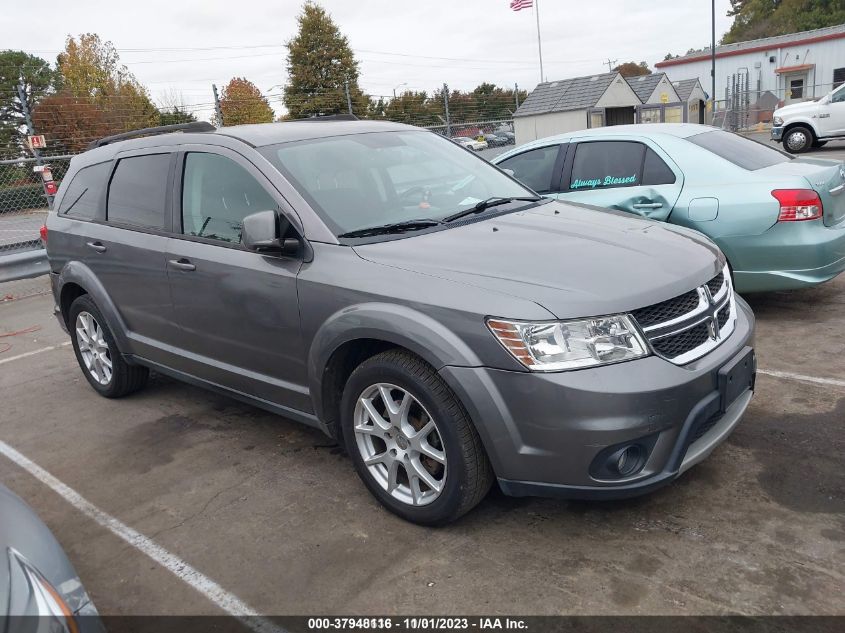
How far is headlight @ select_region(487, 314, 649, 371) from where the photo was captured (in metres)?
2.67

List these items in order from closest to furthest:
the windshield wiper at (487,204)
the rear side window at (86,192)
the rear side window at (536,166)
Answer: the windshield wiper at (487,204) → the rear side window at (86,192) → the rear side window at (536,166)

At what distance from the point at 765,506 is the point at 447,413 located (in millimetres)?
1466

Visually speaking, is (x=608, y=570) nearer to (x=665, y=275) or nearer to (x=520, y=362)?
(x=520, y=362)

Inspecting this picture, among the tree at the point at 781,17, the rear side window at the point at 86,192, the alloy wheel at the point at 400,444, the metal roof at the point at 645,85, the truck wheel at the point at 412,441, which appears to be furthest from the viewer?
the tree at the point at 781,17

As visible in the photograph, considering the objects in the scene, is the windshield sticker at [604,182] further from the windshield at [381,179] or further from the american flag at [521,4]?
the american flag at [521,4]

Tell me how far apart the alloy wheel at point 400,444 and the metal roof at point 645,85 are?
27.4 meters

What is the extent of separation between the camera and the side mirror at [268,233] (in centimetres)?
329

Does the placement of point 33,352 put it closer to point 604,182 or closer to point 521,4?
point 604,182

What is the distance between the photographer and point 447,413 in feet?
9.37

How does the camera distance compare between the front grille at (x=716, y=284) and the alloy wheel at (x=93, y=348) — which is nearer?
the front grille at (x=716, y=284)

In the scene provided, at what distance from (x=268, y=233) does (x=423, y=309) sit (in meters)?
0.88

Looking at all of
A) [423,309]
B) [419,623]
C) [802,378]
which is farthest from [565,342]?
[802,378]

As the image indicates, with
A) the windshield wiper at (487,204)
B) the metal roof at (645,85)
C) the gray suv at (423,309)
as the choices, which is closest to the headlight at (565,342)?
the gray suv at (423,309)

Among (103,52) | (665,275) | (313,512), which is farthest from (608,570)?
(103,52)
